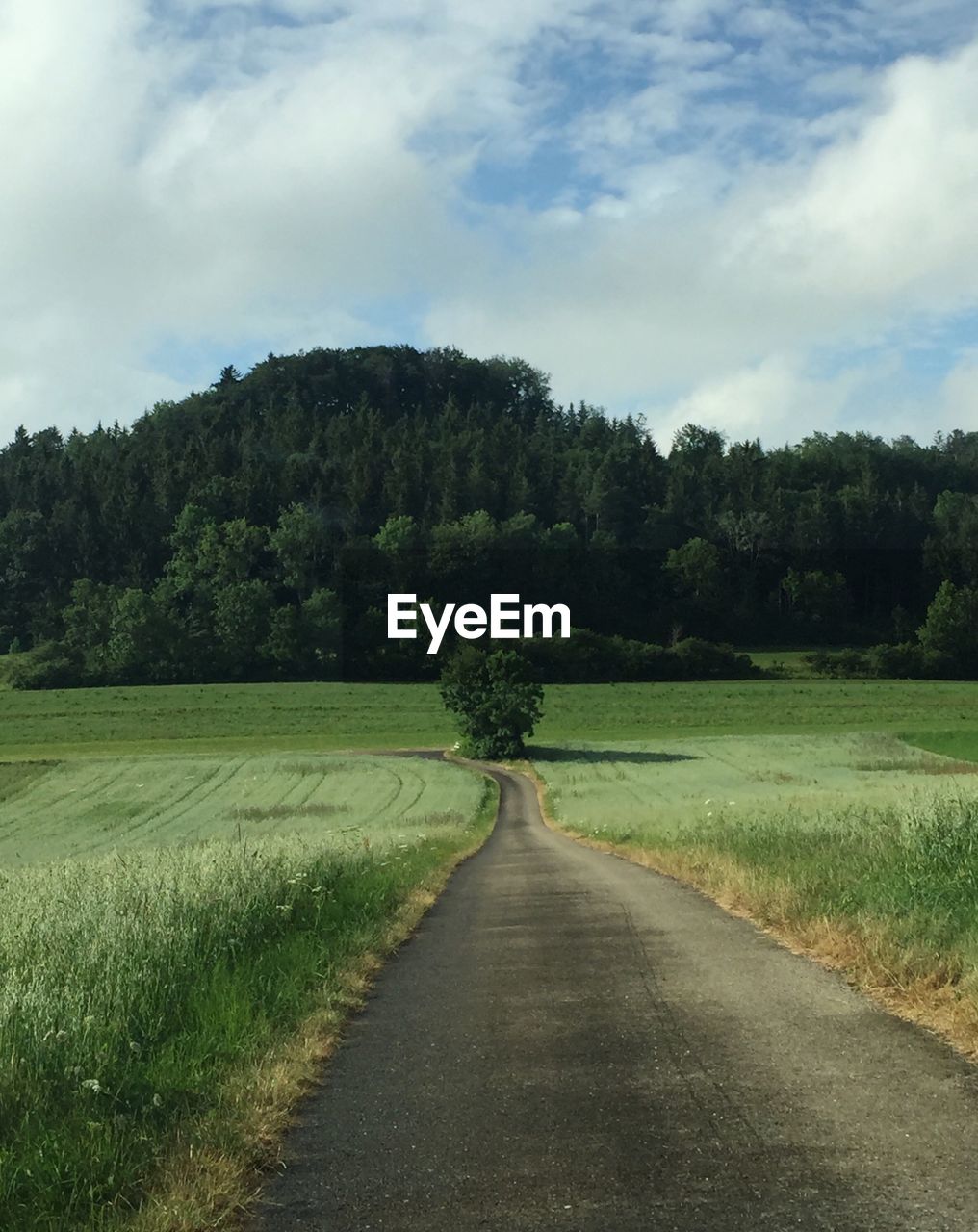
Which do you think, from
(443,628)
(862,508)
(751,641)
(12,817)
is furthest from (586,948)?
(862,508)

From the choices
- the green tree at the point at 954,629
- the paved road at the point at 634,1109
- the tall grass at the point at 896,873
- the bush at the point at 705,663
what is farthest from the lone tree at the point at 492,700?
the paved road at the point at 634,1109

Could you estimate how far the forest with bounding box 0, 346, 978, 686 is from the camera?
120m

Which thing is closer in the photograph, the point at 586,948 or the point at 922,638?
the point at 586,948

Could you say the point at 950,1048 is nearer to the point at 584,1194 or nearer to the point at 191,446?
the point at 584,1194

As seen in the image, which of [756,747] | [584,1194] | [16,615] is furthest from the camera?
[16,615]

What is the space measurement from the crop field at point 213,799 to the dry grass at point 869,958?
616 inches

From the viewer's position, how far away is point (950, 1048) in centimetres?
694

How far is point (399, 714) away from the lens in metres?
93.9

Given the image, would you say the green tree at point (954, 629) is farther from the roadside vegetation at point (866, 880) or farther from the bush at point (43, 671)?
the roadside vegetation at point (866, 880)

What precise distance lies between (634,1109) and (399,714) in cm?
8826

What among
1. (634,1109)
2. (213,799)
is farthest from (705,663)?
(634,1109)

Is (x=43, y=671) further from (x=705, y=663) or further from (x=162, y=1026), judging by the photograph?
(x=162, y=1026)

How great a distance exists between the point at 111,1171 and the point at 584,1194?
Answer: 2.02m

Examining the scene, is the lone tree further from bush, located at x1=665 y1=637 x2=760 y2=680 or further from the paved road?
the paved road
